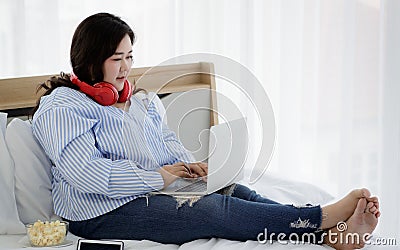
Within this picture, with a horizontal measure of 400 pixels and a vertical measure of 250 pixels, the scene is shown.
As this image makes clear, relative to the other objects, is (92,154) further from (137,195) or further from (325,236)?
(325,236)

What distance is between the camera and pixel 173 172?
2.16 metres

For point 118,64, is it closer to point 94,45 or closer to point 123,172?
point 94,45

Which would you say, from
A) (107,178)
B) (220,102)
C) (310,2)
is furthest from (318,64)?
(107,178)

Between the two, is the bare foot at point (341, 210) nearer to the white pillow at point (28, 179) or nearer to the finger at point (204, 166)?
the finger at point (204, 166)

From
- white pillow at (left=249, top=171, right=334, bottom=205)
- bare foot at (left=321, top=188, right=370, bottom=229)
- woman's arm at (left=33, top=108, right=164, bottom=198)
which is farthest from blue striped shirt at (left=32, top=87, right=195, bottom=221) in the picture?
bare foot at (left=321, top=188, right=370, bottom=229)

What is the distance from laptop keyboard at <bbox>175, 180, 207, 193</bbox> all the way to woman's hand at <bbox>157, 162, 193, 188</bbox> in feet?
0.11

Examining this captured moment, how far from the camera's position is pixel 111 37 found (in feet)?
7.34

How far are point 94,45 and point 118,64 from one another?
92 millimetres

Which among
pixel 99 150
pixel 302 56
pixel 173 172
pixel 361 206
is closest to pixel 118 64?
pixel 99 150

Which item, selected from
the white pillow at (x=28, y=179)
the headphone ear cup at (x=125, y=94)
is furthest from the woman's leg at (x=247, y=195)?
the white pillow at (x=28, y=179)

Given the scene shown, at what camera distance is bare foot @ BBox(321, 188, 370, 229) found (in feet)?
6.47

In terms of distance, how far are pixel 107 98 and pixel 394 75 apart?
130cm

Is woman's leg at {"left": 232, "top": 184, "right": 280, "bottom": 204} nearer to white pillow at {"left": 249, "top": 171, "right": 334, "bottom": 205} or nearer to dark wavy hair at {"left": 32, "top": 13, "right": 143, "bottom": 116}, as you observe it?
white pillow at {"left": 249, "top": 171, "right": 334, "bottom": 205}

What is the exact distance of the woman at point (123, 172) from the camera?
78.5 inches
